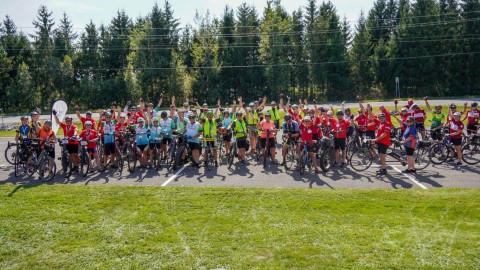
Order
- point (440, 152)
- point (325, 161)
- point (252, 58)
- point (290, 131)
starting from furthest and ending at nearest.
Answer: point (252, 58)
point (440, 152)
point (290, 131)
point (325, 161)

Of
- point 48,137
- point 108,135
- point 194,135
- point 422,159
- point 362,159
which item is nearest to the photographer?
point 48,137

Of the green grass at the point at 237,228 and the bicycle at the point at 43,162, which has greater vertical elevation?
the bicycle at the point at 43,162

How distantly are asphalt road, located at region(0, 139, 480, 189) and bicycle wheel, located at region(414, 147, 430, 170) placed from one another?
0.25 meters

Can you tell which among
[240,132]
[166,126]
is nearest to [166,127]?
[166,126]

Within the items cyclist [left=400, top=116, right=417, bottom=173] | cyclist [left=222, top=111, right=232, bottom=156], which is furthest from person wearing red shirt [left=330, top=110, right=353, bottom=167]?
cyclist [left=222, top=111, right=232, bottom=156]

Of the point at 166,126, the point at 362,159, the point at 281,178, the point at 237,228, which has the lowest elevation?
the point at 237,228

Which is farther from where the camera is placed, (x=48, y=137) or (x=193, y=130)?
(x=193, y=130)

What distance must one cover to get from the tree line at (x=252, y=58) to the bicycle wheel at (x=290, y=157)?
3475cm

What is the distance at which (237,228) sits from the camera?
8.61m

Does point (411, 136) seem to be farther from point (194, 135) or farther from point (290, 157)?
point (194, 135)

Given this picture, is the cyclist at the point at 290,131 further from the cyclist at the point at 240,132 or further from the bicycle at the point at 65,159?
the bicycle at the point at 65,159

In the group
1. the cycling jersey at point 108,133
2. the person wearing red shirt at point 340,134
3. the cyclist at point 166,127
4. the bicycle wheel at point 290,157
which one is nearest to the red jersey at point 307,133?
the person wearing red shirt at point 340,134

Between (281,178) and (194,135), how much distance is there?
3545 millimetres

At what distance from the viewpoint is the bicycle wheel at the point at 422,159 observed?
45.2 feet
